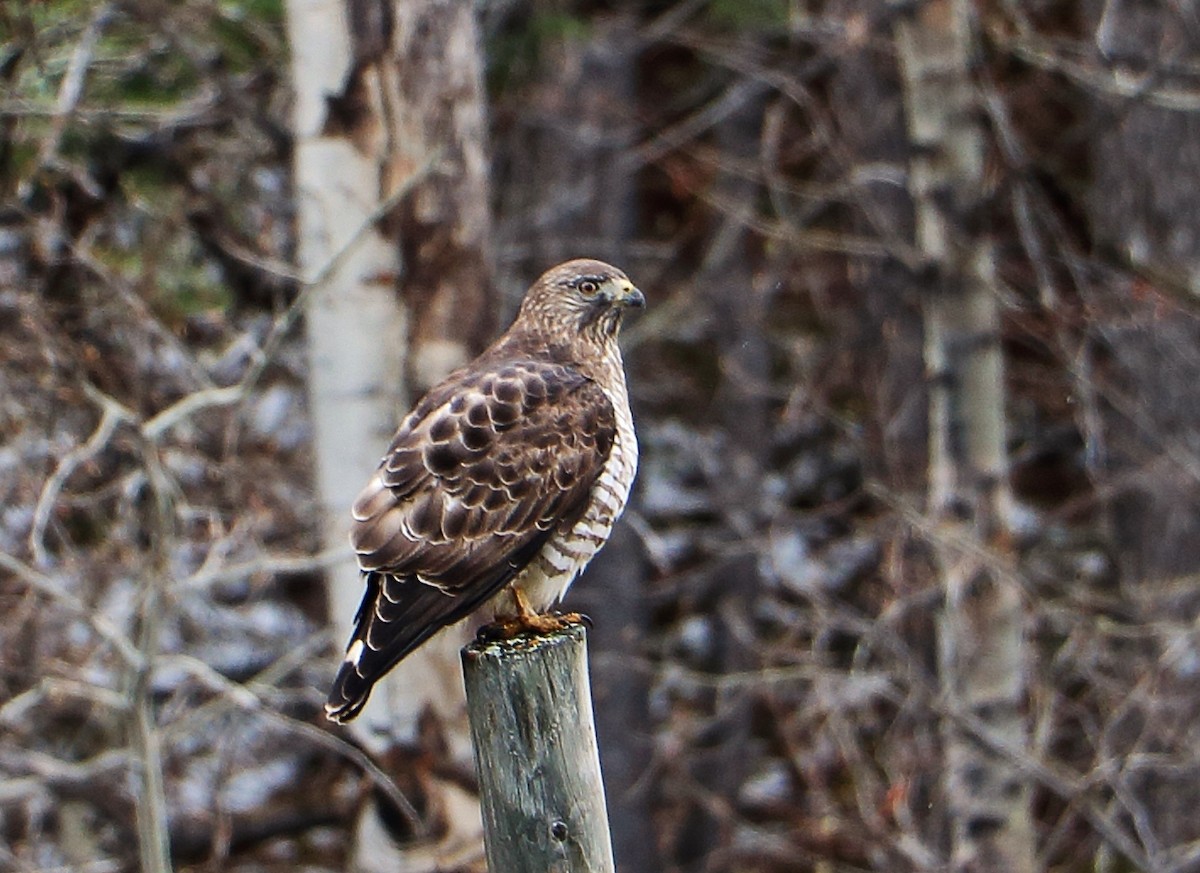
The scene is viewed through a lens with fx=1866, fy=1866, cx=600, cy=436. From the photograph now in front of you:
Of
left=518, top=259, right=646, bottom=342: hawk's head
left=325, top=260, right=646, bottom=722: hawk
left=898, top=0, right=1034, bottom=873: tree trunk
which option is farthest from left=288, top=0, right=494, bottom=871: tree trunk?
left=898, top=0, right=1034, bottom=873: tree trunk

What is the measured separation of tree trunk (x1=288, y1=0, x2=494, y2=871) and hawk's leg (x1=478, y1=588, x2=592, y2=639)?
1.64 meters

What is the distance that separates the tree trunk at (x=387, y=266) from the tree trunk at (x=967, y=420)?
2.31 meters

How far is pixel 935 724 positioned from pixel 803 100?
110 inches

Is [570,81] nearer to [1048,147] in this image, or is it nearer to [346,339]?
[1048,147]

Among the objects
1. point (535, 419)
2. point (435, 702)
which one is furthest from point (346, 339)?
point (535, 419)

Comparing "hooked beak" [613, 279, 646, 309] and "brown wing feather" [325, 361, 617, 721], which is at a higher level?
"hooked beak" [613, 279, 646, 309]

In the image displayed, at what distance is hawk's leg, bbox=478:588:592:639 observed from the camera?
4.00m

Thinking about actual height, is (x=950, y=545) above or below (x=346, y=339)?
below

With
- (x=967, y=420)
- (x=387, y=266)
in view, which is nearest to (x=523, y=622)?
(x=387, y=266)

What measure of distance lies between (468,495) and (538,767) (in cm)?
97

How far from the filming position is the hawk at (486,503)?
386 cm

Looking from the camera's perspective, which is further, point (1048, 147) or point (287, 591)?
point (1048, 147)

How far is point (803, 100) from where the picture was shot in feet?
27.3

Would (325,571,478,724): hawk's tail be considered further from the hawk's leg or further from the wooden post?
the wooden post
